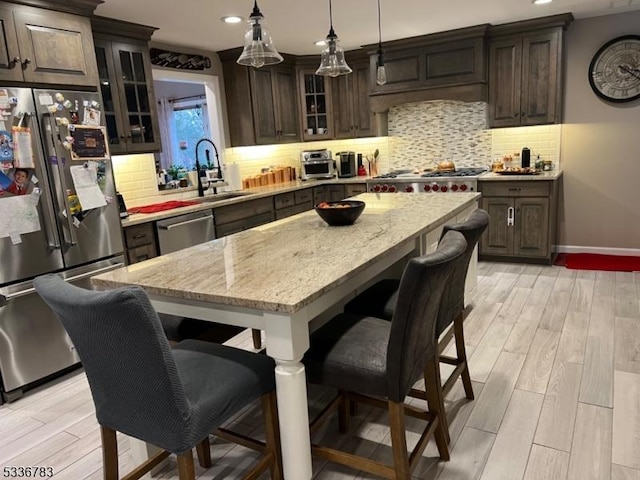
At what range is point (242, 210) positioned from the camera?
183 inches

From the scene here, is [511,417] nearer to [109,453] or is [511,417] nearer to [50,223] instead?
[109,453]

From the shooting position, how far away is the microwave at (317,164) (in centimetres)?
585

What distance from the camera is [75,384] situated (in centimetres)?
305

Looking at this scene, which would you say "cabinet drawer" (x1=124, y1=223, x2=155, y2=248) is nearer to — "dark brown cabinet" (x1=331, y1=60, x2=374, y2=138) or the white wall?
"dark brown cabinet" (x1=331, y1=60, x2=374, y2=138)

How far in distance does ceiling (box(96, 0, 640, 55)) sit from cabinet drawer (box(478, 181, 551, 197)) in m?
1.56

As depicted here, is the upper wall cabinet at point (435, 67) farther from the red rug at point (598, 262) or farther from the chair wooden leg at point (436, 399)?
the chair wooden leg at point (436, 399)

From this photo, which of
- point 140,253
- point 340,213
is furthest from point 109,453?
point 140,253

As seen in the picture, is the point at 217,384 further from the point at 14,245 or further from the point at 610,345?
the point at 610,345

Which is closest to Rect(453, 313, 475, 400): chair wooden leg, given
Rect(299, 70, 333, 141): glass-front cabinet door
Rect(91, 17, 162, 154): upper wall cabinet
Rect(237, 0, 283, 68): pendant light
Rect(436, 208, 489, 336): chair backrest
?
Rect(436, 208, 489, 336): chair backrest

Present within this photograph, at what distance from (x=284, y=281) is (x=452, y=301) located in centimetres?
94

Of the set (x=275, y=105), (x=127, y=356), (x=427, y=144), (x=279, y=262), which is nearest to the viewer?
(x=127, y=356)

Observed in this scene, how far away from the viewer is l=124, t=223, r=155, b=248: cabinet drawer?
3535 mm

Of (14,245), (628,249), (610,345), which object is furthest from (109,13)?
(628,249)

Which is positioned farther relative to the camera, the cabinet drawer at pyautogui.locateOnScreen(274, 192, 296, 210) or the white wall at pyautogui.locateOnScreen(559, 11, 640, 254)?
the cabinet drawer at pyautogui.locateOnScreen(274, 192, 296, 210)
